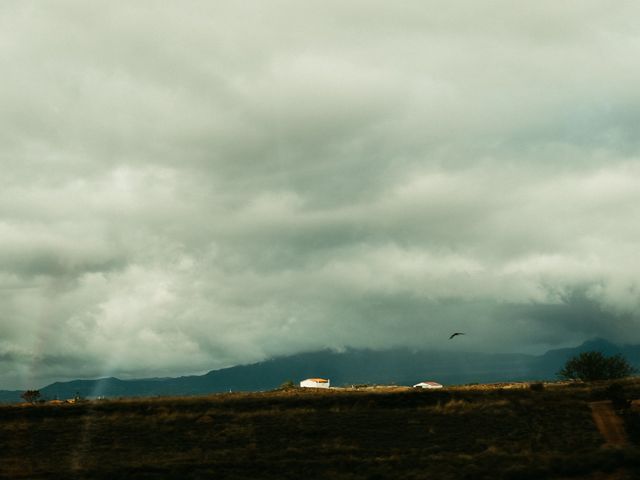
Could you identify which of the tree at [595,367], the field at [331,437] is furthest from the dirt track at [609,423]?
the tree at [595,367]

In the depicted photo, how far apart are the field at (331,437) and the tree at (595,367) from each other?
119ft

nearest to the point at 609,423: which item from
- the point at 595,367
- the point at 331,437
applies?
the point at 331,437

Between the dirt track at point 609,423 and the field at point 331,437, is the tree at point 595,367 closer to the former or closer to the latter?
the field at point 331,437

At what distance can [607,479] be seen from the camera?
38.2m

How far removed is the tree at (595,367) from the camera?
4043 inches

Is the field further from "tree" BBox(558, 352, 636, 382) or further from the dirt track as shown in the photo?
"tree" BBox(558, 352, 636, 382)

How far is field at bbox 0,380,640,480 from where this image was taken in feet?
135

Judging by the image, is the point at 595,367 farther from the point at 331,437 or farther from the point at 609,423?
the point at 331,437

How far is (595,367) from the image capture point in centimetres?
10431

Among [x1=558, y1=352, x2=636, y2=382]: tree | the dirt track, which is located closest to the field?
the dirt track

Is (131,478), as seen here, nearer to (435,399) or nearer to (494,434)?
(494,434)

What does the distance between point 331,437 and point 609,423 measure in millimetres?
21900

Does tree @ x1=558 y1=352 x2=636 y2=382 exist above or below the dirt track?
above

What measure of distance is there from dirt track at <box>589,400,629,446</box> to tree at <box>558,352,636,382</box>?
45856 mm
